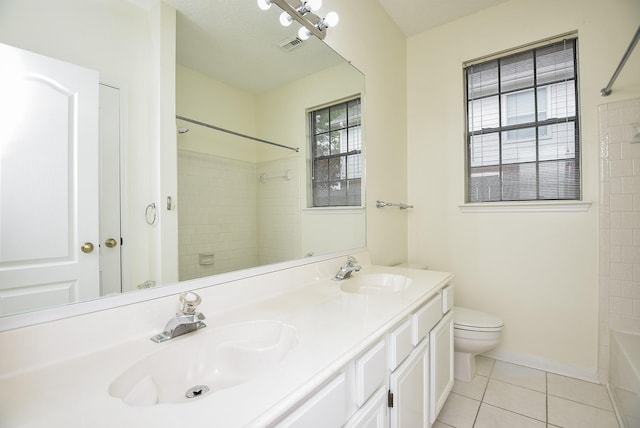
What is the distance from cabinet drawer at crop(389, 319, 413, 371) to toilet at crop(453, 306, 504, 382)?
0.91 m

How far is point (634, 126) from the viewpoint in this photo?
1.75 m

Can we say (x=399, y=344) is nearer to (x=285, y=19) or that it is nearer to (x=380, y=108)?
(x=285, y=19)

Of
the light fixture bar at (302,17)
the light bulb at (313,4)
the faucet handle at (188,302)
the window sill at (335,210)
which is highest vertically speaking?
the light bulb at (313,4)

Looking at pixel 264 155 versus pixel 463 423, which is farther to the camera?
pixel 463 423

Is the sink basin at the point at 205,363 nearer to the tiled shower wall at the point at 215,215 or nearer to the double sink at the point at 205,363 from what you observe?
the double sink at the point at 205,363

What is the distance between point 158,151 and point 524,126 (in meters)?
2.41

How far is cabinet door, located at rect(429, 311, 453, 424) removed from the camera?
1391 millimetres

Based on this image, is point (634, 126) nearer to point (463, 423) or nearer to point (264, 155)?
point (463, 423)

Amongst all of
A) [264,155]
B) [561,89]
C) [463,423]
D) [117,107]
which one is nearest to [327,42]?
[264,155]

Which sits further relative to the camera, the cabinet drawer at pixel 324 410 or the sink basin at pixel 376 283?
the sink basin at pixel 376 283

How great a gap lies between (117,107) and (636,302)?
278 cm

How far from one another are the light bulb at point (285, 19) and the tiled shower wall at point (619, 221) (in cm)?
199

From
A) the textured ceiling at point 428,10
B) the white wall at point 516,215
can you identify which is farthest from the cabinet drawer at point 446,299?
the textured ceiling at point 428,10

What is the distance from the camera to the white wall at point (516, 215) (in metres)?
1.88
